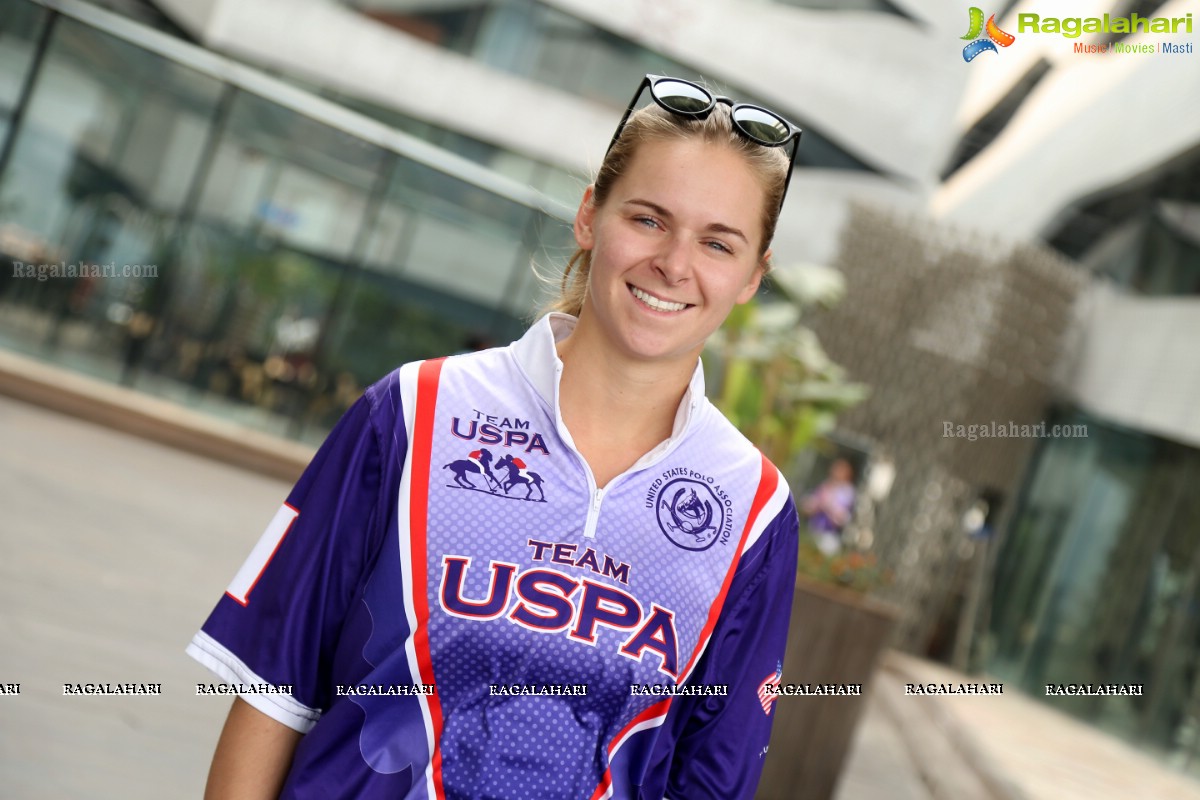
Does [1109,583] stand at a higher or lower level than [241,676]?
higher

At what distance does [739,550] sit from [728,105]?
66 cm

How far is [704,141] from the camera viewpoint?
6.53 ft

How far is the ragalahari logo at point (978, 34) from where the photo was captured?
21237 mm

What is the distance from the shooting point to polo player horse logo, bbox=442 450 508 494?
1905 mm

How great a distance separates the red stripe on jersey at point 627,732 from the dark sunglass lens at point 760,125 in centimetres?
81

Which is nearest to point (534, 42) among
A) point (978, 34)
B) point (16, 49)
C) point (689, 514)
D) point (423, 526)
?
point (978, 34)

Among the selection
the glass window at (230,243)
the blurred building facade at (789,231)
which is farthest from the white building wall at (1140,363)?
the glass window at (230,243)

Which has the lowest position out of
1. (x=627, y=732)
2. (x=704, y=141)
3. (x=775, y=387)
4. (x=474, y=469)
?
(x=627, y=732)

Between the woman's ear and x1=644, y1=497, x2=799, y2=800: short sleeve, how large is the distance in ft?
1.71

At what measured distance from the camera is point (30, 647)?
5445 mm

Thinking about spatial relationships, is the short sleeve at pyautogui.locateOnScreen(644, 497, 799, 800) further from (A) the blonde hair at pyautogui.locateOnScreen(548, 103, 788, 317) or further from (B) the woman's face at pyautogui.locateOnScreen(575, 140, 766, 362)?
(A) the blonde hair at pyautogui.locateOnScreen(548, 103, 788, 317)

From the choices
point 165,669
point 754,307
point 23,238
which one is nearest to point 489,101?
point 23,238

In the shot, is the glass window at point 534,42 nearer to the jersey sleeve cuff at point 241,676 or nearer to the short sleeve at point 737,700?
the short sleeve at point 737,700

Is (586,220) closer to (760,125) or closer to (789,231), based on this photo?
(760,125)
